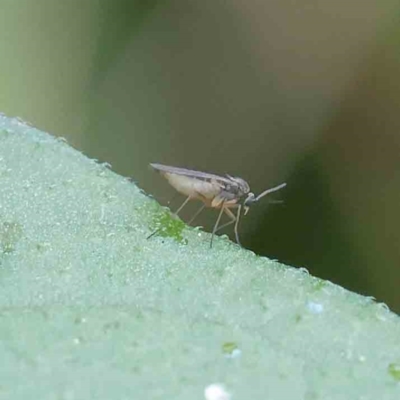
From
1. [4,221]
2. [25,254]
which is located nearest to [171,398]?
[25,254]

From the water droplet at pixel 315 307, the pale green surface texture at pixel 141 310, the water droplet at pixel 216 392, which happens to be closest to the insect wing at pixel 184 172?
the pale green surface texture at pixel 141 310

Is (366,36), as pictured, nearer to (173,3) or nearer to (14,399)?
(173,3)

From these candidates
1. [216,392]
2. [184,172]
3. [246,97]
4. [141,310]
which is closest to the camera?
[216,392]

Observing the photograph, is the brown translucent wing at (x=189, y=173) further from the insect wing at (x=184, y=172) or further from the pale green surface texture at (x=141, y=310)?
the pale green surface texture at (x=141, y=310)

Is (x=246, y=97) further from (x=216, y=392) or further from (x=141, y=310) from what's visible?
(x=216, y=392)

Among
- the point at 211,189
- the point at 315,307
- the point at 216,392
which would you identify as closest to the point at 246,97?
the point at 211,189

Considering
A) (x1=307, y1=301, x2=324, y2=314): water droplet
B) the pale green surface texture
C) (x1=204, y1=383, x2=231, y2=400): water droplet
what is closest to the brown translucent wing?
the pale green surface texture

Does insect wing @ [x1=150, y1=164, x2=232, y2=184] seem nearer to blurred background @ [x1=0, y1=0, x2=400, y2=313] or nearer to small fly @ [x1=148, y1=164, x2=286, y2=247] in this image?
small fly @ [x1=148, y1=164, x2=286, y2=247]

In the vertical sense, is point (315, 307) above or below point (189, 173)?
above
